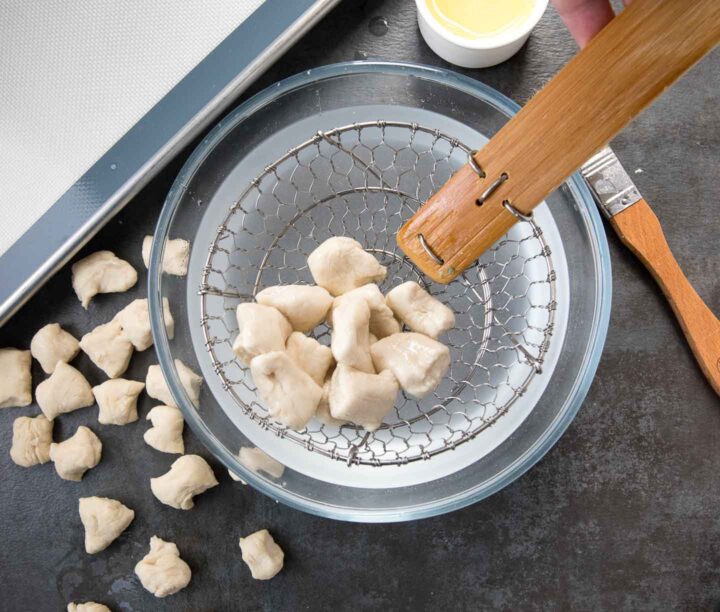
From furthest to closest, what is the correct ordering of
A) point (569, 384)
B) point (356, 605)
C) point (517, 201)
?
point (356, 605), point (569, 384), point (517, 201)

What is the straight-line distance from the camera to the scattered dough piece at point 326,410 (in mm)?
881

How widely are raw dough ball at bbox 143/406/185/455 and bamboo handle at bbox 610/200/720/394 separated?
2.33ft

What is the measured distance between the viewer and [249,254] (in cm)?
99

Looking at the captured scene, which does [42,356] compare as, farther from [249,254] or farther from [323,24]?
[323,24]

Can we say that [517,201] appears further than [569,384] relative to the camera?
No

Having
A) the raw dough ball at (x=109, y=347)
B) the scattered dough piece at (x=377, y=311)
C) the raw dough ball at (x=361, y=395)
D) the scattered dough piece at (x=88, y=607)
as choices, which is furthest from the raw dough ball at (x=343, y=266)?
the scattered dough piece at (x=88, y=607)

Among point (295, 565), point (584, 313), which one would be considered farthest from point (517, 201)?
point (295, 565)

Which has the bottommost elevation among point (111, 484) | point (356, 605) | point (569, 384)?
point (356, 605)

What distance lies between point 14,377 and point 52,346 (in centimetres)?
8

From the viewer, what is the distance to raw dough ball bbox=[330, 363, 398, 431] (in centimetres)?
82

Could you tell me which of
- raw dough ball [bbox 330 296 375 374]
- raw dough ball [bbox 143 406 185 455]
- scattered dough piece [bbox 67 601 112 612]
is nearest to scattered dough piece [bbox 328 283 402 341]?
raw dough ball [bbox 330 296 375 374]

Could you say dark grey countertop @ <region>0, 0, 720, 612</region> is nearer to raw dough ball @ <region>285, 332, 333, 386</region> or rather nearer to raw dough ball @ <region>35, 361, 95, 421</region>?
raw dough ball @ <region>35, 361, 95, 421</region>

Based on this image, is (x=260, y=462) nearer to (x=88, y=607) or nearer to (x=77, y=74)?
(x=88, y=607)

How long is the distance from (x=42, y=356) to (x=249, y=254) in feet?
1.22
